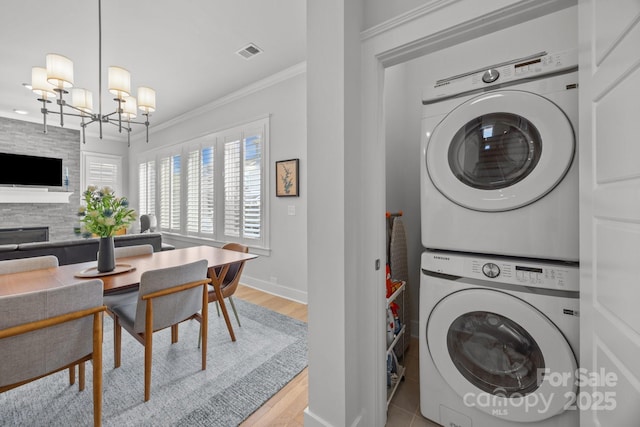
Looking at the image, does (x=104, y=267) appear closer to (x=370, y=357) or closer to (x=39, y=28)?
(x=370, y=357)

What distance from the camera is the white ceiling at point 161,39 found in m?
2.19

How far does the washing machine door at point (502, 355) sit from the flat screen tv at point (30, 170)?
6790 millimetres

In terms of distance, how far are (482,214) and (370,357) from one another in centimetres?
87

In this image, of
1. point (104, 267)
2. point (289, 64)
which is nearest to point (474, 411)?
point (104, 267)

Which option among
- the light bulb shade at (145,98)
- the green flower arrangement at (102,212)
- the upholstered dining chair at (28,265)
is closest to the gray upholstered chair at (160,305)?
the upholstered dining chair at (28,265)

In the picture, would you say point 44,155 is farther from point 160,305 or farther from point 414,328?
point 414,328

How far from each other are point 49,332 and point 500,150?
2.16 m

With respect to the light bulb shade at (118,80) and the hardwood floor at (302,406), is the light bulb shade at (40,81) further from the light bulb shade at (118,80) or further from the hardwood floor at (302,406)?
the hardwood floor at (302,406)

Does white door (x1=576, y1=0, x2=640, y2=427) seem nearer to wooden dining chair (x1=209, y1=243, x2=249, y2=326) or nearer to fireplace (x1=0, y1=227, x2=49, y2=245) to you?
wooden dining chair (x1=209, y1=243, x2=249, y2=326)

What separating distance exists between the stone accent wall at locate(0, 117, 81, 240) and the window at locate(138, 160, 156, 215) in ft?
3.46

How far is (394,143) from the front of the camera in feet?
7.91

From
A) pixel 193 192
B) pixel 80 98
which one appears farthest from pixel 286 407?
pixel 193 192

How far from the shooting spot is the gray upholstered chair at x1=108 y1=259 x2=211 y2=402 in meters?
1.53

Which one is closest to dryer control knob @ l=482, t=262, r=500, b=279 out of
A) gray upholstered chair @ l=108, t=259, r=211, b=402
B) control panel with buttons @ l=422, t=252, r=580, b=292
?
control panel with buttons @ l=422, t=252, r=580, b=292
